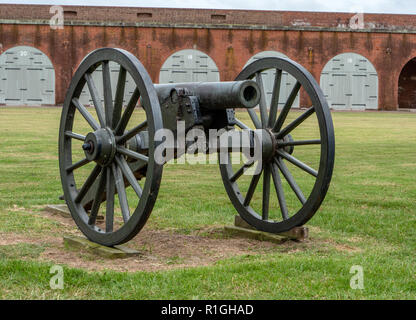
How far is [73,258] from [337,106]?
2616cm

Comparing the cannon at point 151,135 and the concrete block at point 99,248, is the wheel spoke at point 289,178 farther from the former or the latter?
the concrete block at point 99,248

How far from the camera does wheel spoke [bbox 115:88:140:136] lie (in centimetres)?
398

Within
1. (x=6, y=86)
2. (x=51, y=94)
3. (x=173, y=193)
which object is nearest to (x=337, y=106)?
(x=51, y=94)

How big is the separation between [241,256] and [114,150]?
1116mm

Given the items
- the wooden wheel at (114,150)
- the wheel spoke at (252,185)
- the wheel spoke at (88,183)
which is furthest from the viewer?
the wheel spoke at (252,185)

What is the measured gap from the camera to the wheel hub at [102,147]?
418cm

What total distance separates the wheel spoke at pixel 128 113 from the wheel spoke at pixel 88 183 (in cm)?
34

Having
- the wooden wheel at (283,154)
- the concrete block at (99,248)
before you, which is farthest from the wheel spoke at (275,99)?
the concrete block at (99,248)

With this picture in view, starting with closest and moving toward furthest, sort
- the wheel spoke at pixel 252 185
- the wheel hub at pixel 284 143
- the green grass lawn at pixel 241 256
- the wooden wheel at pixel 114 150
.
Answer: the green grass lawn at pixel 241 256, the wooden wheel at pixel 114 150, the wheel hub at pixel 284 143, the wheel spoke at pixel 252 185

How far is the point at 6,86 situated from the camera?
27516mm
